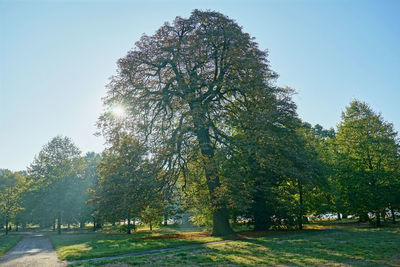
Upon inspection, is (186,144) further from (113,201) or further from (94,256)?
(94,256)

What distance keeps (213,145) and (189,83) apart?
4.99 m

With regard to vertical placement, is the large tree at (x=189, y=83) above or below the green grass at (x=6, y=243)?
above

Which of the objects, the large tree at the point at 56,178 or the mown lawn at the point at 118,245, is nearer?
the mown lawn at the point at 118,245

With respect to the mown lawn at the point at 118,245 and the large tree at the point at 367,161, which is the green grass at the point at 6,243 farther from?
the large tree at the point at 367,161

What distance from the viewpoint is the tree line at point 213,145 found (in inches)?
663

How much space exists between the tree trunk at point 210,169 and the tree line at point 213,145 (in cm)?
8

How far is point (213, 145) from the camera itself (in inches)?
790

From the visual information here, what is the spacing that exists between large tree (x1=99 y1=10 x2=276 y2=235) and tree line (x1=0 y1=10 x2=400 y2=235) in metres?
0.08

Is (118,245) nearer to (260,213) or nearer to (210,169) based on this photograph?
(210,169)

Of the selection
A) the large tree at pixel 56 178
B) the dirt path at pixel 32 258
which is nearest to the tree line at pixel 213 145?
the dirt path at pixel 32 258

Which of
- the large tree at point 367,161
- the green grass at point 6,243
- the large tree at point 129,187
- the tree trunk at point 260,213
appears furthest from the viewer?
the large tree at point 367,161

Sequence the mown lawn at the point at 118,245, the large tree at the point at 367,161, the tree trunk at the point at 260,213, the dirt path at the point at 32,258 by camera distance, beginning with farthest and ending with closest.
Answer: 1. the large tree at the point at 367,161
2. the tree trunk at the point at 260,213
3. the mown lawn at the point at 118,245
4. the dirt path at the point at 32,258

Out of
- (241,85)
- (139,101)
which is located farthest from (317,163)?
(139,101)

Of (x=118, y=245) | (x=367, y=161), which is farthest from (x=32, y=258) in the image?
(x=367, y=161)
